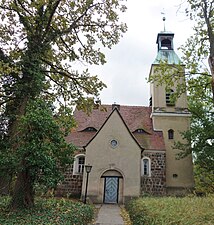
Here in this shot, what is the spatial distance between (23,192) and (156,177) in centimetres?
1286

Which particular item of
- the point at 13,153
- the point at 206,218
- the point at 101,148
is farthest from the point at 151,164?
the point at 206,218

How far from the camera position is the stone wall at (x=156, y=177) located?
62.2 ft

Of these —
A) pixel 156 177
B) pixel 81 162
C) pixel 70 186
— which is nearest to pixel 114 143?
pixel 81 162

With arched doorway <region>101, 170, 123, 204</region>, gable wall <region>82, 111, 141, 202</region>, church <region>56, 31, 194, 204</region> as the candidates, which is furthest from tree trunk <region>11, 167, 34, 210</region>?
arched doorway <region>101, 170, 123, 204</region>

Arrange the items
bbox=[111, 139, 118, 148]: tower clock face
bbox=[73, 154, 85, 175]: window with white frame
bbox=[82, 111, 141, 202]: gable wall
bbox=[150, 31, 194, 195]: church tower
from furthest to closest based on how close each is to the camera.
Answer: bbox=[150, 31, 194, 195]: church tower → bbox=[73, 154, 85, 175]: window with white frame → bbox=[111, 139, 118, 148]: tower clock face → bbox=[82, 111, 141, 202]: gable wall

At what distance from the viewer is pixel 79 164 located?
1997cm

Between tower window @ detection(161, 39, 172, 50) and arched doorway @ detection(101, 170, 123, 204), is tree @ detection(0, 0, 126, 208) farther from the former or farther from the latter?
tower window @ detection(161, 39, 172, 50)

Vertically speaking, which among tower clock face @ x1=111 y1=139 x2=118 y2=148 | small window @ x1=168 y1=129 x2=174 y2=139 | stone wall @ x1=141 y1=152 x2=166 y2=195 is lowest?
stone wall @ x1=141 y1=152 x2=166 y2=195

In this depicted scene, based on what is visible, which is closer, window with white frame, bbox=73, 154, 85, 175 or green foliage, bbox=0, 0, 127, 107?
green foliage, bbox=0, 0, 127, 107

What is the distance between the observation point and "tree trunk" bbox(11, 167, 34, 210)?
8.90 metres

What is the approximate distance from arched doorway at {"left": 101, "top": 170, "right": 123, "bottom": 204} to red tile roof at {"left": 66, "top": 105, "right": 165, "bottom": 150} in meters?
3.47

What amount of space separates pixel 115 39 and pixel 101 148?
9.00m

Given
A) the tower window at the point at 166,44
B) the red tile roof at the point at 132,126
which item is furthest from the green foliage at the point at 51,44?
the tower window at the point at 166,44

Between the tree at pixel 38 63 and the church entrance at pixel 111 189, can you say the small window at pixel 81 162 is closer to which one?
the church entrance at pixel 111 189
